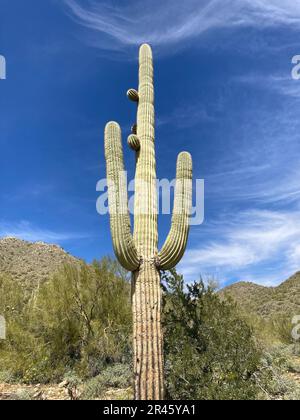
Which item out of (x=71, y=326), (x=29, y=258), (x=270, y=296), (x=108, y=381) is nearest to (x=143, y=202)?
(x=108, y=381)

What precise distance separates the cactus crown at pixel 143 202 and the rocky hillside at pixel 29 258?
72.6 feet

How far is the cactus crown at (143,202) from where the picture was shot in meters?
5.02

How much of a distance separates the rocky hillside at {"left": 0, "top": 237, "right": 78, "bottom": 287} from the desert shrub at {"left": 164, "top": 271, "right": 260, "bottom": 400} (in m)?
20.4

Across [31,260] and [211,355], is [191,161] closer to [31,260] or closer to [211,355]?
[211,355]

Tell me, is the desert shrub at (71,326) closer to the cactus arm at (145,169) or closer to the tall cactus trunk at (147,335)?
the tall cactus trunk at (147,335)

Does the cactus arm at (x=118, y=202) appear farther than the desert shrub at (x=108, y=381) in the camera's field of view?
No

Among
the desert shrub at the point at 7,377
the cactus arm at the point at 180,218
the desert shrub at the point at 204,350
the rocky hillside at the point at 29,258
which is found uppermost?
the rocky hillside at the point at 29,258

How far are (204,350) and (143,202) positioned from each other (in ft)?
10.4

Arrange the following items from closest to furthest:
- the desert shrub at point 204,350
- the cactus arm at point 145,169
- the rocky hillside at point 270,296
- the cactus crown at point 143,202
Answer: the cactus crown at point 143,202 < the cactus arm at point 145,169 < the desert shrub at point 204,350 < the rocky hillside at point 270,296

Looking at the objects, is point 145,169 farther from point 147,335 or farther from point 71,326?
point 71,326

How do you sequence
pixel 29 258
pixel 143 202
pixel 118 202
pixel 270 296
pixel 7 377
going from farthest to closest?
1. pixel 29 258
2. pixel 270 296
3. pixel 7 377
4. pixel 143 202
5. pixel 118 202

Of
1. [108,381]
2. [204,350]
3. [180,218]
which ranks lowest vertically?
[108,381]

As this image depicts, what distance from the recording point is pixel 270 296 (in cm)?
3105

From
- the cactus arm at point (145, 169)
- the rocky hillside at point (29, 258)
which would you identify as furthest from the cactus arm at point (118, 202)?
the rocky hillside at point (29, 258)
